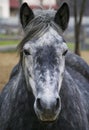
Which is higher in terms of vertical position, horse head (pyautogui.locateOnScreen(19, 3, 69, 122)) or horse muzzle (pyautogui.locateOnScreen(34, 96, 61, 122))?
horse head (pyautogui.locateOnScreen(19, 3, 69, 122))

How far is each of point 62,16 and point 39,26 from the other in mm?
288

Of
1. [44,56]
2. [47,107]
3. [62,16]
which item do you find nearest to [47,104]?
[47,107]

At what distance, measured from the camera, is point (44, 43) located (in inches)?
163

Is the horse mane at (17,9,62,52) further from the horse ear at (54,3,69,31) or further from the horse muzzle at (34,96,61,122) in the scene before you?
the horse muzzle at (34,96,61,122)

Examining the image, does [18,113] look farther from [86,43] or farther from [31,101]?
[86,43]

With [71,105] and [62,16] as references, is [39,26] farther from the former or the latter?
[71,105]

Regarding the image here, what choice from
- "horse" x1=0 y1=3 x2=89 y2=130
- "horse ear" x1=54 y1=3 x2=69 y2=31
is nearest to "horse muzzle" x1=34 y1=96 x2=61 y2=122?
"horse" x1=0 y1=3 x2=89 y2=130

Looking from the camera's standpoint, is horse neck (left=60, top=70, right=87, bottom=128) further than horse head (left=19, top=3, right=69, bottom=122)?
Yes

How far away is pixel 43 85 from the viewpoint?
3941 millimetres

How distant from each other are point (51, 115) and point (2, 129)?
1.06 m

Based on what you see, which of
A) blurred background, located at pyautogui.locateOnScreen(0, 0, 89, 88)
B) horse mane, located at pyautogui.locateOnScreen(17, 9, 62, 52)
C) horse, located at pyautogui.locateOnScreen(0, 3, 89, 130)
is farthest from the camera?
blurred background, located at pyautogui.locateOnScreen(0, 0, 89, 88)

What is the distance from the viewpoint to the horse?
12.9 ft

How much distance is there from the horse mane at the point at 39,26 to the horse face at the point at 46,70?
57mm

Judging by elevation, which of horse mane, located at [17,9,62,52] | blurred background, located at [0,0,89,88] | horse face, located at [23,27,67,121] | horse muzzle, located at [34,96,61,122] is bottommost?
blurred background, located at [0,0,89,88]
